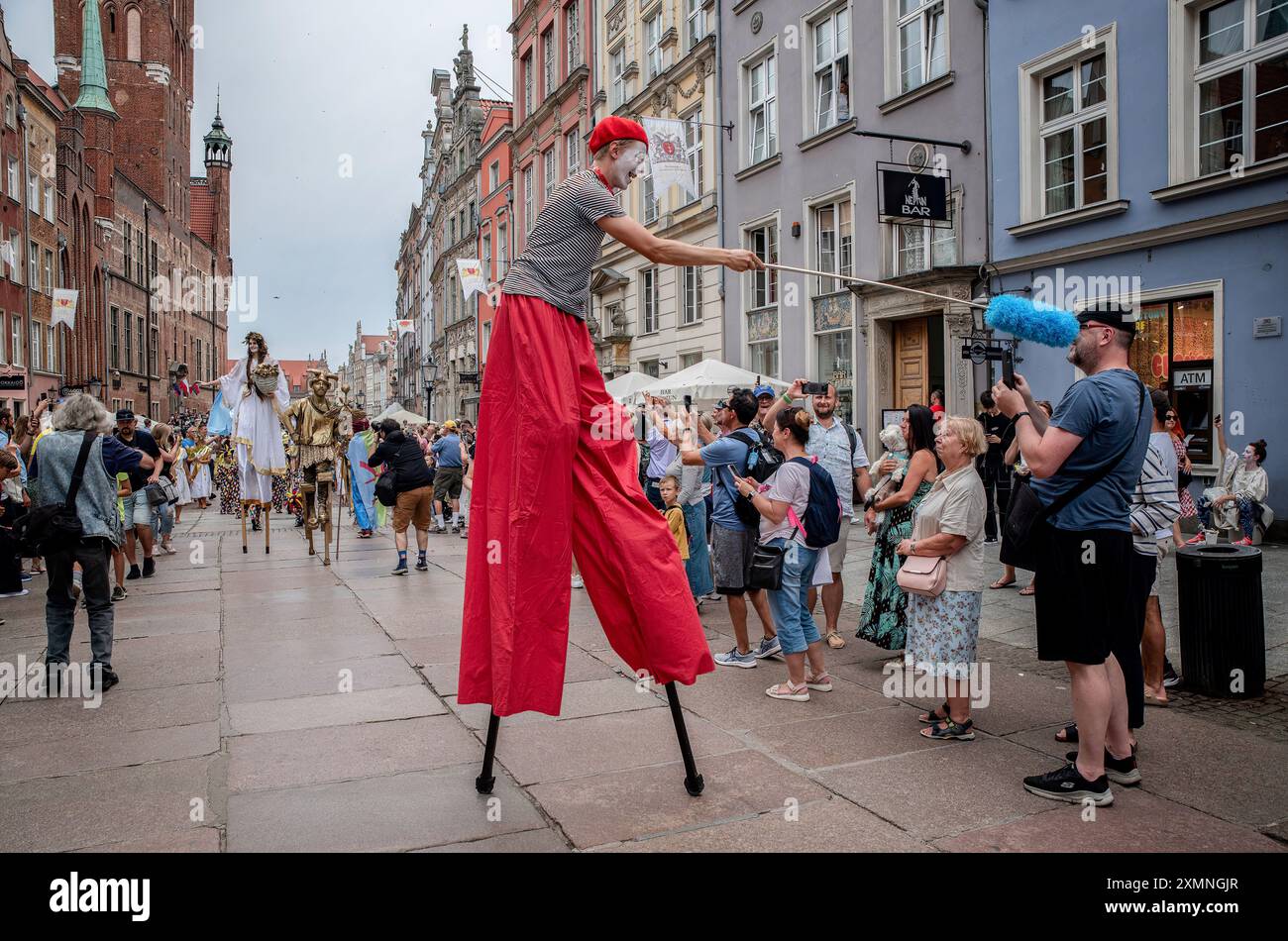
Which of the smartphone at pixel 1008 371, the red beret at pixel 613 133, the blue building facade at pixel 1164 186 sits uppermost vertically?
the blue building facade at pixel 1164 186

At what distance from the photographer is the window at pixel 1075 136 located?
13.5 metres

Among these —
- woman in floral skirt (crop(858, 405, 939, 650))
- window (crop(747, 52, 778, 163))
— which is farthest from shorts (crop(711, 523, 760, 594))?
window (crop(747, 52, 778, 163))

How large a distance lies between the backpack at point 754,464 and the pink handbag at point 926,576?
4.56 ft

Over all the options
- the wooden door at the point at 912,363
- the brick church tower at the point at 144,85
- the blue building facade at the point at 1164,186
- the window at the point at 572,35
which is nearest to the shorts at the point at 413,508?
the blue building facade at the point at 1164,186

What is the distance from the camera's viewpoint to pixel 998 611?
26.5 ft

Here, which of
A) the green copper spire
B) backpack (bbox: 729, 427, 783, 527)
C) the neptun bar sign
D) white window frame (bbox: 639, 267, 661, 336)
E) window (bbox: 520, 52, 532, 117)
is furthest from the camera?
the green copper spire

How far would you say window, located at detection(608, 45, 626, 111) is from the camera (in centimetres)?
2950

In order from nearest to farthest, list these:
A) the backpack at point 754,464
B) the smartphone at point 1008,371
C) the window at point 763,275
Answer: the smartphone at point 1008,371, the backpack at point 754,464, the window at point 763,275

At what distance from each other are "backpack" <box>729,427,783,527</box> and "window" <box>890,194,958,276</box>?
34.2ft

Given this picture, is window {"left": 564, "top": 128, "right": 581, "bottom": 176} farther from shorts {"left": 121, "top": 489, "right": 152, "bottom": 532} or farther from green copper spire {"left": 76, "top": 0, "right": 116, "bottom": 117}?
green copper spire {"left": 76, "top": 0, "right": 116, "bottom": 117}

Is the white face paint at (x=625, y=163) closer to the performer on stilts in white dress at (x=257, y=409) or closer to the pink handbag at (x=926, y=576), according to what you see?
the pink handbag at (x=926, y=576)

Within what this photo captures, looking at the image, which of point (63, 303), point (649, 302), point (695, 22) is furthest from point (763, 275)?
point (63, 303)

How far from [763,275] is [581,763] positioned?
19357 millimetres
